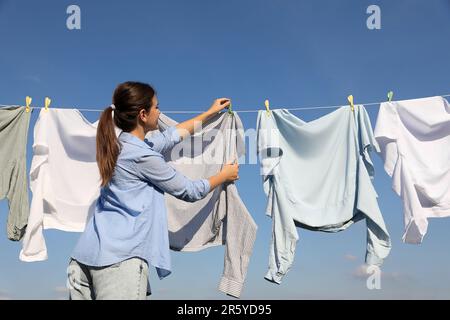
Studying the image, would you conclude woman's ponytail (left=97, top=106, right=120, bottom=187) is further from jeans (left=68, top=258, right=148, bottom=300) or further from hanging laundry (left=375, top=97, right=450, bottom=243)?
hanging laundry (left=375, top=97, right=450, bottom=243)

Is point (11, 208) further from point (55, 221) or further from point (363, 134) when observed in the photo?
point (363, 134)

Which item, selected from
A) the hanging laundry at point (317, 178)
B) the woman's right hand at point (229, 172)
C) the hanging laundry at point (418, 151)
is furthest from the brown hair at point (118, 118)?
the hanging laundry at point (418, 151)

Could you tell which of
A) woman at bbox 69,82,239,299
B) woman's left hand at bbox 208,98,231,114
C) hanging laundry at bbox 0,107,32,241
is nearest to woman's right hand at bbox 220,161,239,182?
woman at bbox 69,82,239,299

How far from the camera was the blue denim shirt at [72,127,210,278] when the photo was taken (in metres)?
2.01

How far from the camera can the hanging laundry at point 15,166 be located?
3297 millimetres

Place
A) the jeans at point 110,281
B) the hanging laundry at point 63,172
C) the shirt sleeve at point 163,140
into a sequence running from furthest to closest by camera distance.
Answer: the hanging laundry at point 63,172, the shirt sleeve at point 163,140, the jeans at point 110,281

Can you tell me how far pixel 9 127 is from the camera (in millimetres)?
3516

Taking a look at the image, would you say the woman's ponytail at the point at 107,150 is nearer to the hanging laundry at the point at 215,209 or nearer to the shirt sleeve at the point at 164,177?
the shirt sleeve at the point at 164,177

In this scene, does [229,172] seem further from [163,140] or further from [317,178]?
[317,178]

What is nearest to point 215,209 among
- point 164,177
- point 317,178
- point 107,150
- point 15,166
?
point 317,178
